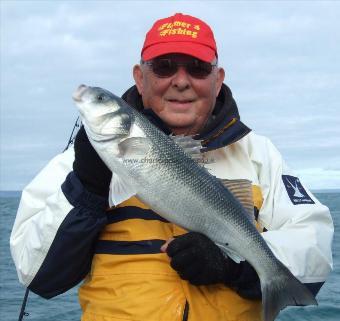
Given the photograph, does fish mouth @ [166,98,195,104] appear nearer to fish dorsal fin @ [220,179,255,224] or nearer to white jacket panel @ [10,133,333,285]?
white jacket panel @ [10,133,333,285]

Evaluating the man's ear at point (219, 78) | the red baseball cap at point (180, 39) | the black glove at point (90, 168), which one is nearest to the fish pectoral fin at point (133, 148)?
the black glove at point (90, 168)

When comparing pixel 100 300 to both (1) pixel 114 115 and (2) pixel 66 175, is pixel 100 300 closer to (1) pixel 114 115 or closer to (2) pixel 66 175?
(2) pixel 66 175

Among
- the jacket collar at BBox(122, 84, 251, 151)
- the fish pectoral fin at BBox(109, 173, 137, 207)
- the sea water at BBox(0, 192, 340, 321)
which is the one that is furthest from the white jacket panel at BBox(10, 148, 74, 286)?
the sea water at BBox(0, 192, 340, 321)

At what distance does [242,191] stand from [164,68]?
4.04 ft

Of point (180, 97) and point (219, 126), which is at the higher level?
point (180, 97)

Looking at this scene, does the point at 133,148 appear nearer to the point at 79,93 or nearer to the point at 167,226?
the point at 79,93

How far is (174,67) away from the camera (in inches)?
184

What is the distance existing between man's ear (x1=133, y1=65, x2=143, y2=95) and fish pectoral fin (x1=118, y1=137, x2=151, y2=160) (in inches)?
48.6

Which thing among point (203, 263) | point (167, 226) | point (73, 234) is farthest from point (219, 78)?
point (73, 234)

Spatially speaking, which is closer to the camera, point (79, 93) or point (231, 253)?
point (79, 93)

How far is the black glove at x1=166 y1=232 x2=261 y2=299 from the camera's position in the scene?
3930mm

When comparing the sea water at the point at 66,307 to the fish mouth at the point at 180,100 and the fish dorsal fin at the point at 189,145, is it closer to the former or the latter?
the fish mouth at the point at 180,100

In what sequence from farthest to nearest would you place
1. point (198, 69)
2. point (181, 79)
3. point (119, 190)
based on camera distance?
point (198, 69)
point (181, 79)
point (119, 190)

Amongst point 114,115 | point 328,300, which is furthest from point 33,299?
point 114,115
